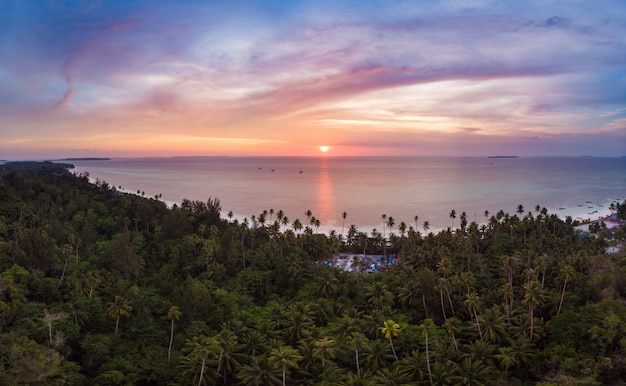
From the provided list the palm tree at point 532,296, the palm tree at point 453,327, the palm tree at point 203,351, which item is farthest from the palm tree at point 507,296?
the palm tree at point 203,351

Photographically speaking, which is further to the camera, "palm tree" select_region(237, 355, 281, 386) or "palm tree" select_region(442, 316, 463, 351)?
"palm tree" select_region(442, 316, 463, 351)

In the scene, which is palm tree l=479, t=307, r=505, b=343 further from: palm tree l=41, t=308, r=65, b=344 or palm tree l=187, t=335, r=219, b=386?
palm tree l=41, t=308, r=65, b=344

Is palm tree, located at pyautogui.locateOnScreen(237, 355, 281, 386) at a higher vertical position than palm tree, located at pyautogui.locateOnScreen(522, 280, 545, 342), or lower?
lower

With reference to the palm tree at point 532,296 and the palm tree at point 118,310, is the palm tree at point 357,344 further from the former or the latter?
the palm tree at point 118,310

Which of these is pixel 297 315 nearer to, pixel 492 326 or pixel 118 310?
pixel 118 310

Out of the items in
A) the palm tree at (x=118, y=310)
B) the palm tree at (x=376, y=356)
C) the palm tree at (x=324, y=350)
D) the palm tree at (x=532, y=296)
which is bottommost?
the palm tree at (x=376, y=356)

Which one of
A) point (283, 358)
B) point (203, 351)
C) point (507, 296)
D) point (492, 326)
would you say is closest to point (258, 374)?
point (283, 358)

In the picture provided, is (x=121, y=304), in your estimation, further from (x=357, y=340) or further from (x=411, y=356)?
(x=411, y=356)

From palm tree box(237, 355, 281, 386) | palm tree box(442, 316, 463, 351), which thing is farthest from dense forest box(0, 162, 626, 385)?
palm tree box(442, 316, 463, 351)
